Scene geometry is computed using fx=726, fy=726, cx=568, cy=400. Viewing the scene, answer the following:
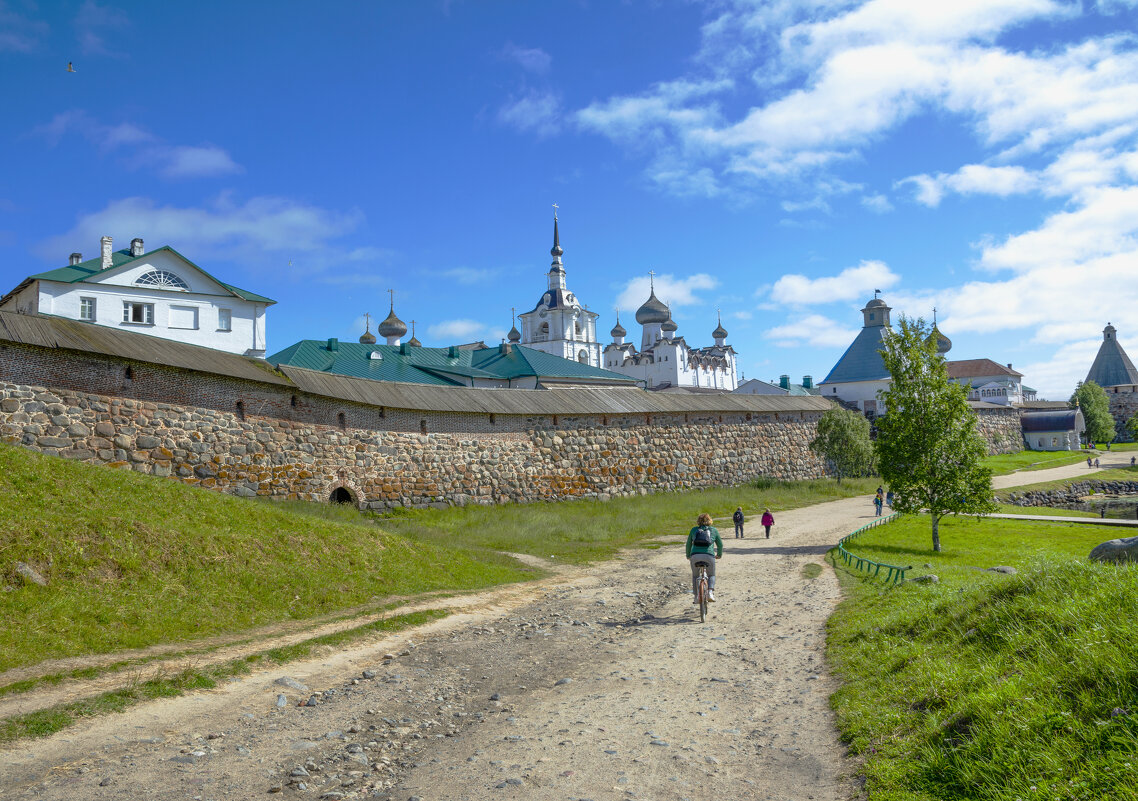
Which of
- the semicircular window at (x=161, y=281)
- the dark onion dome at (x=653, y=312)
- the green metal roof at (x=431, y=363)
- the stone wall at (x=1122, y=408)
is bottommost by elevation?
the stone wall at (x=1122, y=408)

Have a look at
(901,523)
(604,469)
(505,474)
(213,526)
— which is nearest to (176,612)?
(213,526)

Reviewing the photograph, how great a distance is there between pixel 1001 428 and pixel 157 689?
62033 millimetres

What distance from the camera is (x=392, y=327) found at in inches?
2426

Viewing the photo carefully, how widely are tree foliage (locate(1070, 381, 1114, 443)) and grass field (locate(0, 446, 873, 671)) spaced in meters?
73.9

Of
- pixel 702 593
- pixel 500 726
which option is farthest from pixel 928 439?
pixel 500 726

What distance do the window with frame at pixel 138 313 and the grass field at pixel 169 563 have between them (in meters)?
22.0

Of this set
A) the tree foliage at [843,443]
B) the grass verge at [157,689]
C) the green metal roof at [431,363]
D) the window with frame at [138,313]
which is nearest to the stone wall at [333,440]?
the tree foliage at [843,443]

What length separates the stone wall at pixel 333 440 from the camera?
12906 millimetres

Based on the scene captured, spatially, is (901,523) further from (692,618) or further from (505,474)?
(692,618)

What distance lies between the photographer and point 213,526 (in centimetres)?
1047

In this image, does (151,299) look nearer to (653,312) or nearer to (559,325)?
(559,325)

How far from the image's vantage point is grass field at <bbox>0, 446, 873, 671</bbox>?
7.56 m

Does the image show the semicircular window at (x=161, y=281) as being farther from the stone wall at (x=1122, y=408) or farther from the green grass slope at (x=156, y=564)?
the stone wall at (x=1122, y=408)

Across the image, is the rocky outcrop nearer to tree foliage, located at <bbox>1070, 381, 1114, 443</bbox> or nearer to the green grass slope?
the green grass slope
